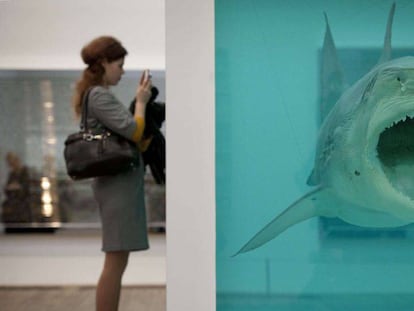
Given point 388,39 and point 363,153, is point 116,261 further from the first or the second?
point 388,39

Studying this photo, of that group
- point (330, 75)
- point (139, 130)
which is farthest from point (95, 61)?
point (330, 75)

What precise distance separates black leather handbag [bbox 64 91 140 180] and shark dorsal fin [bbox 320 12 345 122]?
0.84 m

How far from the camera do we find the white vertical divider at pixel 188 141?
1.90 m

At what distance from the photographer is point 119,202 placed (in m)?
2.21

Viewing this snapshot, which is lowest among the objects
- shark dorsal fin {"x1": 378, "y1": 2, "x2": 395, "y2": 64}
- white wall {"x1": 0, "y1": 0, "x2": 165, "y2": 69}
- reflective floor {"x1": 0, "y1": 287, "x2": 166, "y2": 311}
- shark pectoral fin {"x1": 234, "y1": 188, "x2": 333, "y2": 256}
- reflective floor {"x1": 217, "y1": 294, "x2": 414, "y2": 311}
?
reflective floor {"x1": 0, "y1": 287, "x2": 166, "y2": 311}

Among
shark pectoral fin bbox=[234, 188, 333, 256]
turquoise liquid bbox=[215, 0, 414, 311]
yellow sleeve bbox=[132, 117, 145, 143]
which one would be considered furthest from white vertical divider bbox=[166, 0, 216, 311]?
yellow sleeve bbox=[132, 117, 145, 143]

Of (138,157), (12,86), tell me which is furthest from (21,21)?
(138,157)

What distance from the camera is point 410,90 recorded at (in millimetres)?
1822

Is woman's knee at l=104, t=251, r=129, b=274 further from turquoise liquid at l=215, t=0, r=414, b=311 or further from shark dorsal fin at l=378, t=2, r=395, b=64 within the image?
shark dorsal fin at l=378, t=2, r=395, b=64

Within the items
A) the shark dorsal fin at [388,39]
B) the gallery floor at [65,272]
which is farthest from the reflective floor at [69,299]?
the shark dorsal fin at [388,39]

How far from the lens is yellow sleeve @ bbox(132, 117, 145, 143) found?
2.17 metres

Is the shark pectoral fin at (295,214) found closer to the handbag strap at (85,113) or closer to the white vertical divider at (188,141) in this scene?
the white vertical divider at (188,141)

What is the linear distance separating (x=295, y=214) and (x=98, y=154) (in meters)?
0.86

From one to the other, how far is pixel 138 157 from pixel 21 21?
1517 millimetres
